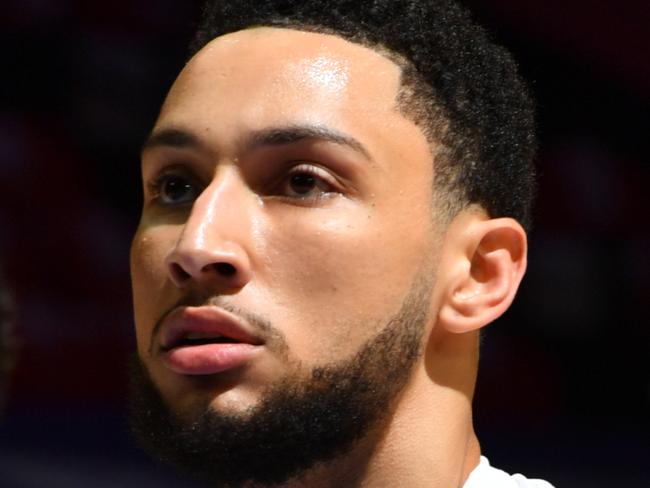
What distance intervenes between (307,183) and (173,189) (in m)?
0.27

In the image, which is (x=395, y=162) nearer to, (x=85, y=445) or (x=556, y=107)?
(x=85, y=445)

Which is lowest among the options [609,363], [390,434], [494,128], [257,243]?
[390,434]

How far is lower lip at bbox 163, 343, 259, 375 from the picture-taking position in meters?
2.24

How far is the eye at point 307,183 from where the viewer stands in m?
2.34

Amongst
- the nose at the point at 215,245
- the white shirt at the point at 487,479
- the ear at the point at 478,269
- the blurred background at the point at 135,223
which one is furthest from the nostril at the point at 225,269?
the blurred background at the point at 135,223

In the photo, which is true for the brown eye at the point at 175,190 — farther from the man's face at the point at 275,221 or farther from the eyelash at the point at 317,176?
the eyelash at the point at 317,176

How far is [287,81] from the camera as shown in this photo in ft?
7.84

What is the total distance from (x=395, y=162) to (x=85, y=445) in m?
1.97

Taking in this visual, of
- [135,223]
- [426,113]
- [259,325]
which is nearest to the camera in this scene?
[259,325]

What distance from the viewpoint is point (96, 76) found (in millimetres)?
5027

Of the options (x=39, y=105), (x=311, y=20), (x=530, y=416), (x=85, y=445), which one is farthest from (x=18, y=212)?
(x=311, y=20)

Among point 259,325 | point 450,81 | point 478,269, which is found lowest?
point 259,325

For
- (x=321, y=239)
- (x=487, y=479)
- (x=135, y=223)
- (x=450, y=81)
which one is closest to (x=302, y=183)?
(x=321, y=239)

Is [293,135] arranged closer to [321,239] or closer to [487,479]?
[321,239]
